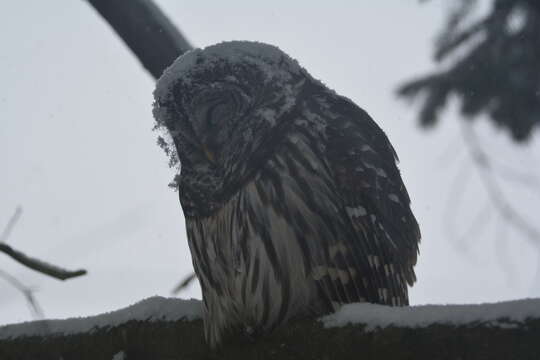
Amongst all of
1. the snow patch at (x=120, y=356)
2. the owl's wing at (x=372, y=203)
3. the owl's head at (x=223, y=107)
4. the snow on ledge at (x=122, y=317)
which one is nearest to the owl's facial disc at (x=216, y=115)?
the owl's head at (x=223, y=107)

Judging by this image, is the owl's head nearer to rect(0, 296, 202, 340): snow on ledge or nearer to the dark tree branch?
the dark tree branch

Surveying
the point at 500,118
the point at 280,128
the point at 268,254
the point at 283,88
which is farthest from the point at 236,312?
the point at 500,118

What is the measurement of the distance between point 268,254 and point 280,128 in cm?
49

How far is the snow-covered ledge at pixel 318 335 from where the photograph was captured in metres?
1.47

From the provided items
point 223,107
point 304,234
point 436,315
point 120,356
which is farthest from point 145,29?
point 436,315

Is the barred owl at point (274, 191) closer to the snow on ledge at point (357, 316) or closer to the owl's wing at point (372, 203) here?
the owl's wing at point (372, 203)

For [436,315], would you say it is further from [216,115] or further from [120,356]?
[216,115]

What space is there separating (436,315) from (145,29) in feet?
6.52

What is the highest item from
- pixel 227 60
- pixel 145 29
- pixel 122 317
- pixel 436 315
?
pixel 145 29

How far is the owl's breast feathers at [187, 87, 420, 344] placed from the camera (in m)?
2.39

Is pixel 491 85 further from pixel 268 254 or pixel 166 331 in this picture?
pixel 166 331

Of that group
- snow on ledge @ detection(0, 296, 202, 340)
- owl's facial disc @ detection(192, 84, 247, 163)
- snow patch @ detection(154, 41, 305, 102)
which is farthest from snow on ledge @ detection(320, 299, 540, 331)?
snow patch @ detection(154, 41, 305, 102)

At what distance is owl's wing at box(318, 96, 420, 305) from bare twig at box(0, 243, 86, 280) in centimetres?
122

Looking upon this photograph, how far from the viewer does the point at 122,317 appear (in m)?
2.38
